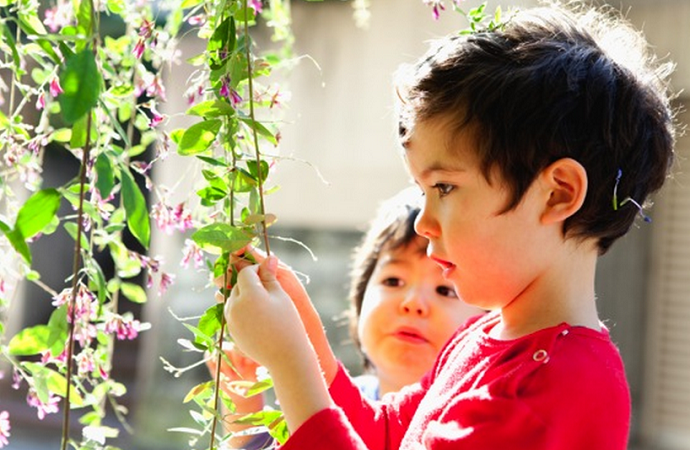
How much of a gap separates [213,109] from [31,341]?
0.80ft

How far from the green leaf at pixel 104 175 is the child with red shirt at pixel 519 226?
0.16 m

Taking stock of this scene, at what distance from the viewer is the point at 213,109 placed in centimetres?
94

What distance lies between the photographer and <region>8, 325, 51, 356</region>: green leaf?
0.91 meters

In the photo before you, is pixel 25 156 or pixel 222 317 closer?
pixel 222 317

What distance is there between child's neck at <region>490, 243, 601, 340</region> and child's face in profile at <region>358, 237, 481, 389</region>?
2.13 feet

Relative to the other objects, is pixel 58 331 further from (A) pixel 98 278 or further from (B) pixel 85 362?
(B) pixel 85 362

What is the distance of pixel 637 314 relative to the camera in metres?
4.06

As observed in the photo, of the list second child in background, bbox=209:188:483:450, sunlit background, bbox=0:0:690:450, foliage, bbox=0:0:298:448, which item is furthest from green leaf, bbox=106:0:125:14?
sunlit background, bbox=0:0:690:450

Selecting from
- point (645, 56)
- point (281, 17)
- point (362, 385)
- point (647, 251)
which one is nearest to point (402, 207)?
point (362, 385)

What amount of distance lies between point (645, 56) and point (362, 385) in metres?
0.85

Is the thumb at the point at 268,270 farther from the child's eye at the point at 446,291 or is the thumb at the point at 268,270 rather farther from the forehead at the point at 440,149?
the child's eye at the point at 446,291

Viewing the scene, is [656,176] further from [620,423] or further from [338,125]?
[338,125]

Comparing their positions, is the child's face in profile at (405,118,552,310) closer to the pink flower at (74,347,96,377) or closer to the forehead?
the forehead

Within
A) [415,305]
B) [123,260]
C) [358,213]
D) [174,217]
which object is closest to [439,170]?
[174,217]
